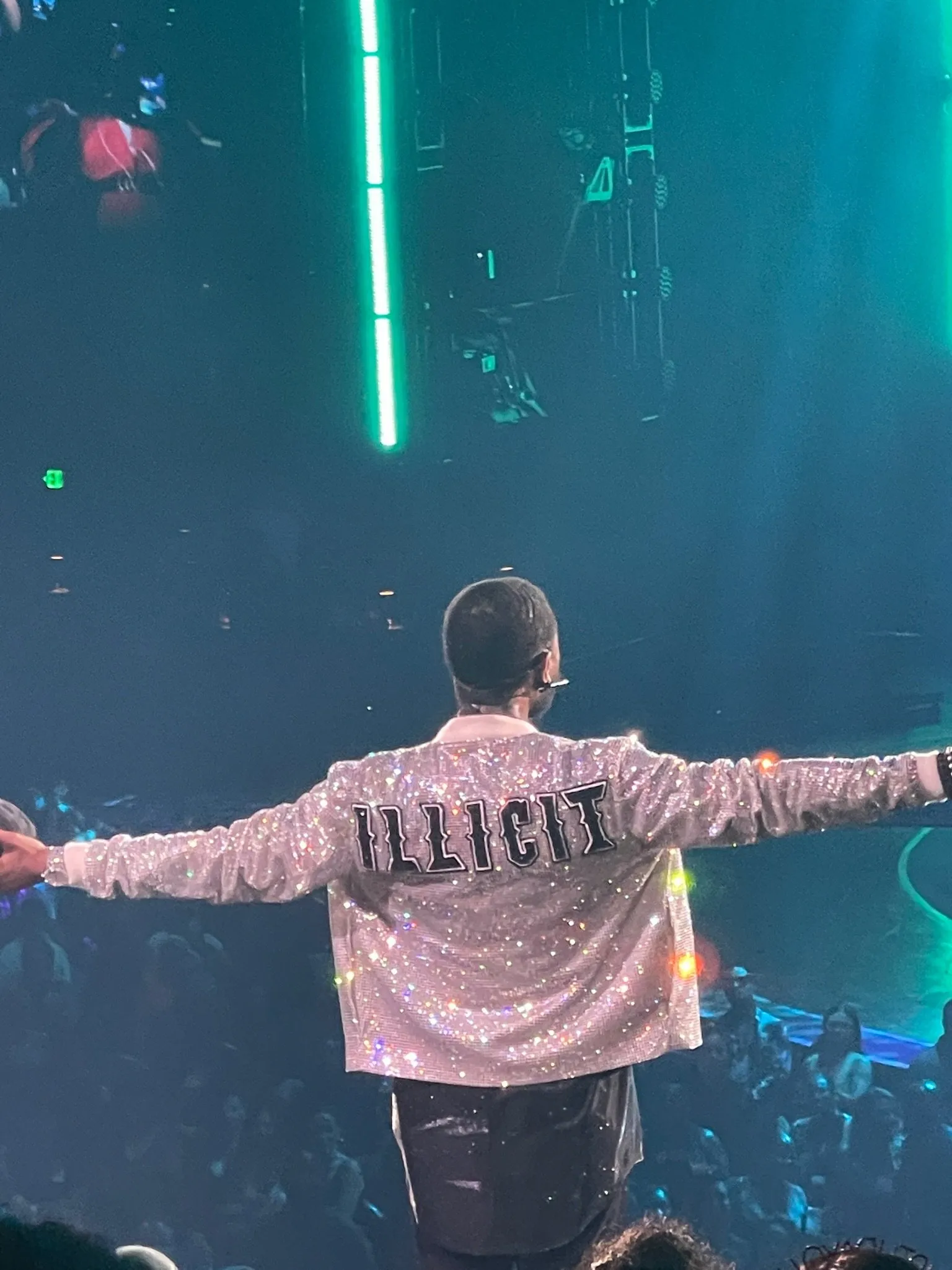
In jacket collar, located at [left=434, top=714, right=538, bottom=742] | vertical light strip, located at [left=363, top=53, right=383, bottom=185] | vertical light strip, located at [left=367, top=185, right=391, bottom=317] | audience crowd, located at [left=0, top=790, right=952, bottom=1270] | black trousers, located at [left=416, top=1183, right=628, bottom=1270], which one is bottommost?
audience crowd, located at [left=0, top=790, right=952, bottom=1270]

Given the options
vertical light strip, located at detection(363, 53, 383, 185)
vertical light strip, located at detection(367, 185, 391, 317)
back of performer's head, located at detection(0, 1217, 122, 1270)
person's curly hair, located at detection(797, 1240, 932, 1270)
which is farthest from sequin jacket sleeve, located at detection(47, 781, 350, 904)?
vertical light strip, located at detection(363, 53, 383, 185)

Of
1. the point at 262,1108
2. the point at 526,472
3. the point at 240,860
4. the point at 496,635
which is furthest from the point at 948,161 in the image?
the point at 262,1108

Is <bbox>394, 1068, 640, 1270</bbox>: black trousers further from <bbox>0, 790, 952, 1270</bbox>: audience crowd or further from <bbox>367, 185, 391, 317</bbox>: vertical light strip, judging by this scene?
<bbox>367, 185, 391, 317</bbox>: vertical light strip

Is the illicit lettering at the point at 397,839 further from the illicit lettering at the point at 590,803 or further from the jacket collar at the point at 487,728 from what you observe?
the illicit lettering at the point at 590,803

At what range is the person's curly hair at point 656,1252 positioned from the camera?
1026mm

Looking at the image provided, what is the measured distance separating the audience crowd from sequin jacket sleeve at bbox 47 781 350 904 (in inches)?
29.5

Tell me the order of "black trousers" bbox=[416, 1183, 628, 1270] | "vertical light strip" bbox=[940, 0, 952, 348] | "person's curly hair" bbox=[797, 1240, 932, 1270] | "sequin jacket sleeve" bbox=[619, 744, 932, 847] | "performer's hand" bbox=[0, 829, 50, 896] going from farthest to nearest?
"vertical light strip" bbox=[940, 0, 952, 348], "performer's hand" bbox=[0, 829, 50, 896], "black trousers" bbox=[416, 1183, 628, 1270], "sequin jacket sleeve" bbox=[619, 744, 932, 847], "person's curly hair" bbox=[797, 1240, 932, 1270]

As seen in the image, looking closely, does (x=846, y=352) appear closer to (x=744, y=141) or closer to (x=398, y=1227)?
(x=744, y=141)

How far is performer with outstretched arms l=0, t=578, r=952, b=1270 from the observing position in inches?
65.9

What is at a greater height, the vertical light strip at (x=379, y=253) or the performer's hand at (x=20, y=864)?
the vertical light strip at (x=379, y=253)

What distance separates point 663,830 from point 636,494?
93 cm

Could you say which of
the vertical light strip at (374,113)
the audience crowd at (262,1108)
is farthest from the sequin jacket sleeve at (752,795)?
the vertical light strip at (374,113)

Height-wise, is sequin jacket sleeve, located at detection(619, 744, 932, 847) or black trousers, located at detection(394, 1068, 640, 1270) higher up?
sequin jacket sleeve, located at detection(619, 744, 932, 847)

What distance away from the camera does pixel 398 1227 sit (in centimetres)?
254
